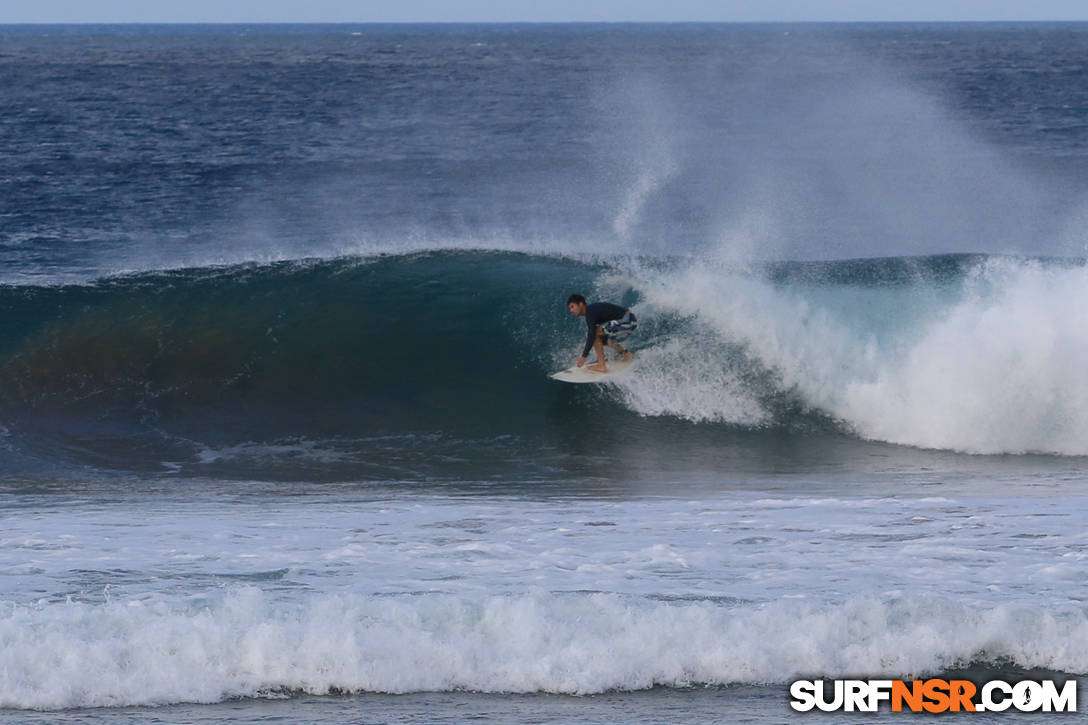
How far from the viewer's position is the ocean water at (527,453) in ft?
21.0

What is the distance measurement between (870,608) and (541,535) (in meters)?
2.46

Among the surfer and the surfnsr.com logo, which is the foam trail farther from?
the surfnsr.com logo

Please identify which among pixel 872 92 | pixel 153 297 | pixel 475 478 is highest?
pixel 872 92

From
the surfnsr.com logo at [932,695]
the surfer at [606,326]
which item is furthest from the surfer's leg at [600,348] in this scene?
the surfnsr.com logo at [932,695]

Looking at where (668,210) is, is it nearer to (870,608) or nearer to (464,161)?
(464,161)

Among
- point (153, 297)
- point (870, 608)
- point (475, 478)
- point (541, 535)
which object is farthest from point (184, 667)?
point (153, 297)

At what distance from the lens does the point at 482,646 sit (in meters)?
6.51

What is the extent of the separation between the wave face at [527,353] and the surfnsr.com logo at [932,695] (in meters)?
6.04

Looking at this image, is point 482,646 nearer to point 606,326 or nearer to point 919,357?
point 606,326

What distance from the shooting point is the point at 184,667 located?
629cm

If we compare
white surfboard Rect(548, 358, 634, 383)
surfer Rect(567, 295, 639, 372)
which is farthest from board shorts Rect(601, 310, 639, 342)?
white surfboard Rect(548, 358, 634, 383)

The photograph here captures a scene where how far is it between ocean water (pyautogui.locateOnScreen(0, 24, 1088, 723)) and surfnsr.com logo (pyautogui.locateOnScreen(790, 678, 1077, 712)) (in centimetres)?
11

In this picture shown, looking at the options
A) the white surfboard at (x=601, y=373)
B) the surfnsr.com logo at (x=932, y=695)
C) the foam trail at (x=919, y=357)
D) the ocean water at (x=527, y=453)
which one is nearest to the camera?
the surfnsr.com logo at (x=932, y=695)

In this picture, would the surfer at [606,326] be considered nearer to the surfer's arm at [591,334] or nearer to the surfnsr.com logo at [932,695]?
the surfer's arm at [591,334]
